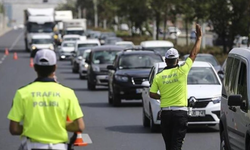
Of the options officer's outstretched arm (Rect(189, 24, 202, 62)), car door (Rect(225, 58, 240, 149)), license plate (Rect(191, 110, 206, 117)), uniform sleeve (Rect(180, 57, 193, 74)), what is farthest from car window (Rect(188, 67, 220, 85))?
uniform sleeve (Rect(180, 57, 193, 74))

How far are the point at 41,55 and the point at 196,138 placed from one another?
919 centimetres

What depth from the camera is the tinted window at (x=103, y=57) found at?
31094 millimetres

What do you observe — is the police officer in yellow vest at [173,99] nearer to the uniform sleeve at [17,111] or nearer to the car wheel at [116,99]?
the uniform sleeve at [17,111]

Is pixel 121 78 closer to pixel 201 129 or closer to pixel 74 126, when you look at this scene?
pixel 201 129

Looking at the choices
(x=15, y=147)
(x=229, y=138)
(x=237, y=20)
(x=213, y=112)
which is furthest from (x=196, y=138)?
(x=237, y=20)

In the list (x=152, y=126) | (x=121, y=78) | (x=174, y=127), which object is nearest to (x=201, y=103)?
(x=152, y=126)

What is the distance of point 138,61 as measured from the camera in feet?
80.9

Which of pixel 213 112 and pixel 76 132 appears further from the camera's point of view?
pixel 213 112

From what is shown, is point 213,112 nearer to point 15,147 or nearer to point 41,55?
point 15,147

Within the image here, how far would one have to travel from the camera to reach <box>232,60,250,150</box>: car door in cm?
1041

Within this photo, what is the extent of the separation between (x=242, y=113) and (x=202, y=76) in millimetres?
7422

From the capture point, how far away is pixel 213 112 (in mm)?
16641

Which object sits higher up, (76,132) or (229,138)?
(76,132)

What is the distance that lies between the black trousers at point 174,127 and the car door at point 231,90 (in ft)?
2.68
